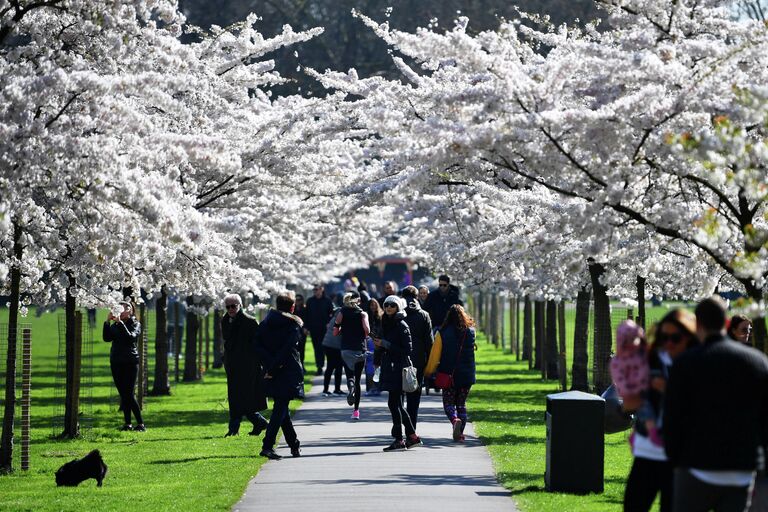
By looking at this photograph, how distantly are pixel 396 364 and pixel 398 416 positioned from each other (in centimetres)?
63

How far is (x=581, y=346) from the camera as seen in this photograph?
25141 millimetres

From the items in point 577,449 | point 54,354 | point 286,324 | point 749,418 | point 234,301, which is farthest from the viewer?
point 54,354

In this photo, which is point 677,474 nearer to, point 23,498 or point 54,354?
point 23,498

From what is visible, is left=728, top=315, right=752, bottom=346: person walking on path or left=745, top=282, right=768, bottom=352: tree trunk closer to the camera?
left=745, top=282, right=768, bottom=352: tree trunk

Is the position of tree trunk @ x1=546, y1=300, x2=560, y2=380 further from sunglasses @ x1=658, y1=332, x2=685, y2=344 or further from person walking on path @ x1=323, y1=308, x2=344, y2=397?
sunglasses @ x1=658, y1=332, x2=685, y2=344

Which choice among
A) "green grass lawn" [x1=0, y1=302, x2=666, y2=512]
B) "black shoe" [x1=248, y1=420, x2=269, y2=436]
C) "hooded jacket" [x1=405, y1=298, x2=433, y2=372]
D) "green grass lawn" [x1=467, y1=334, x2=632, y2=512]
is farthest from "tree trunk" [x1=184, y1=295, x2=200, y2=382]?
"hooded jacket" [x1=405, y1=298, x2=433, y2=372]

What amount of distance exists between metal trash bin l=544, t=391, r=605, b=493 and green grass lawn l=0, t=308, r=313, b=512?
2781mm

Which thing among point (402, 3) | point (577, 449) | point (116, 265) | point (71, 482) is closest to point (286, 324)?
point (116, 265)

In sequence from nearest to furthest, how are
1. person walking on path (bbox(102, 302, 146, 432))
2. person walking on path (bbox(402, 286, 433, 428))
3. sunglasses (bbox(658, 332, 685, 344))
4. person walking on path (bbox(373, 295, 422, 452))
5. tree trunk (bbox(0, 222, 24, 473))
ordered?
sunglasses (bbox(658, 332, 685, 344)), tree trunk (bbox(0, 222, 24, 473)), person walking on path (bbox(373, 295, 422, 452)), person walking on path (bbox(402, 286, 433, 428)), person walking on path (bbox(102, 302, 146, 432))

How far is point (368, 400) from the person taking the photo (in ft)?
83.3

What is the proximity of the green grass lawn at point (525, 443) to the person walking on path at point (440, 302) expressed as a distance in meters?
1.59

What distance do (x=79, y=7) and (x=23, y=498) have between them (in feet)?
14.3

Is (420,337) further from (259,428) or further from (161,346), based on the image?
(161,346)

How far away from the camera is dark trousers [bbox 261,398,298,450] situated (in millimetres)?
15625
